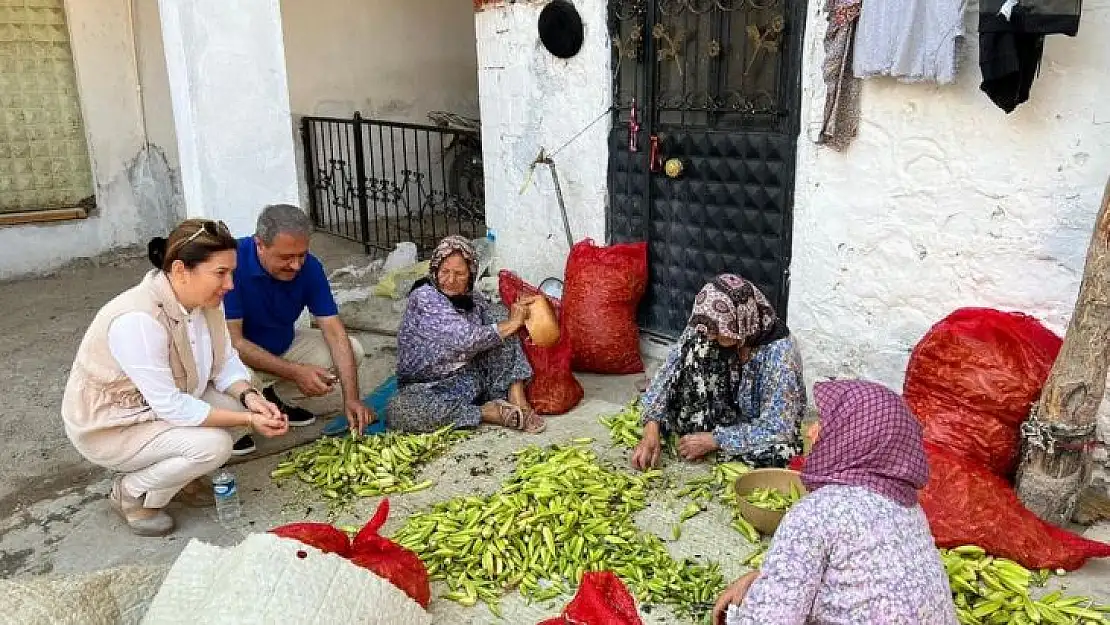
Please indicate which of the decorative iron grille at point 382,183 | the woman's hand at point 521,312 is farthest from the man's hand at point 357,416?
the decorative iron grille at point 382,183

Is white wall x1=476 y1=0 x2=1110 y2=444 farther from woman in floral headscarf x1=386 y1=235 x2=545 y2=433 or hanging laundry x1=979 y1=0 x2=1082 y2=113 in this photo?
woman in floral headscarf x1=386 y1=235 x2=545 y2=433

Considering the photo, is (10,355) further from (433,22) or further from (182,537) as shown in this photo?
(433,22)

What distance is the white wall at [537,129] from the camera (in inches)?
242

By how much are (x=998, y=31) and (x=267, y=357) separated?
3.94m

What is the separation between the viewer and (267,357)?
460 cm

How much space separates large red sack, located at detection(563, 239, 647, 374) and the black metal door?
324 mm

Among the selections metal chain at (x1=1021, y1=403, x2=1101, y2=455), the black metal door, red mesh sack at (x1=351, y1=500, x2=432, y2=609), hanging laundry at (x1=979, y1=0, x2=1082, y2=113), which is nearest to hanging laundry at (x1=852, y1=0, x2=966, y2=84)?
hanging laundry at (x1=979, y1=0, x2=1082, y2=113)

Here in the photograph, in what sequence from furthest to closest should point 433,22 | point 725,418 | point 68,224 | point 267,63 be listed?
point 433,22 < point 68,224 < point 267,63 < point 725,418

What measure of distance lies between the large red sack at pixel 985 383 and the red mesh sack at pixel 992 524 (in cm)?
23

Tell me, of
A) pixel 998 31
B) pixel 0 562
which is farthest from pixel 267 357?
pixel 998 31

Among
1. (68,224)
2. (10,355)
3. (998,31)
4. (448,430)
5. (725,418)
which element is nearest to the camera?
(998,31)

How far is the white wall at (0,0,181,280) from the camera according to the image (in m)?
8.55

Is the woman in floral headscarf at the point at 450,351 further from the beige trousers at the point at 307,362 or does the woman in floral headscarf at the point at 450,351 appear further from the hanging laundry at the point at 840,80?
the hanging laundry at the point at 840,80

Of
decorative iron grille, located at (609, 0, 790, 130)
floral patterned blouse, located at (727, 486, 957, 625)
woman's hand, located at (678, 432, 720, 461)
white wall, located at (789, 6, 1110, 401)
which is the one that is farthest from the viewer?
decorative iron grille, located at (609, 0, 790, 130)
